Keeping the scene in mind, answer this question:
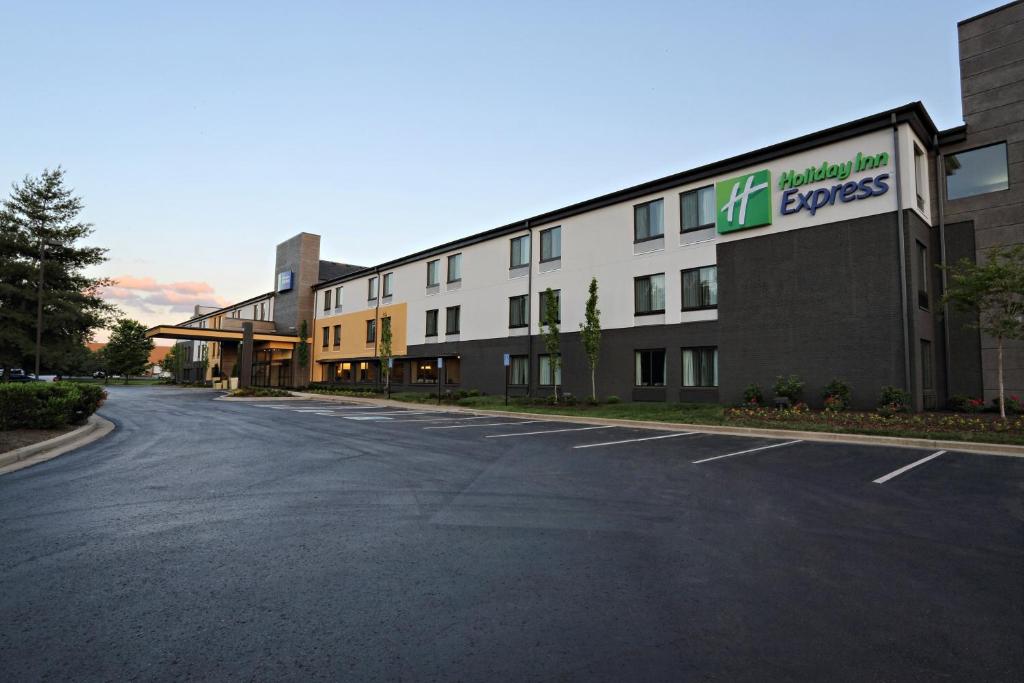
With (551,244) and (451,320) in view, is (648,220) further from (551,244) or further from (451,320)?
(451,320)

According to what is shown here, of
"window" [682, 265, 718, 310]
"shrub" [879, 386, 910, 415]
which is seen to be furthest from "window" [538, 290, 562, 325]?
"shrub" [879, 386, 910, 415]

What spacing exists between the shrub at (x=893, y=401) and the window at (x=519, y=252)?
1940 centimetres

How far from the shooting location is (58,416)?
1380 centimetres

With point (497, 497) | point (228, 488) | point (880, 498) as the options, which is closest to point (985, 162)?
point (880, 498)

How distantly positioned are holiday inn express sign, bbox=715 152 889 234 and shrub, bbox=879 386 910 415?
23.0 ft

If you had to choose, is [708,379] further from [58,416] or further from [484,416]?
[58,416]

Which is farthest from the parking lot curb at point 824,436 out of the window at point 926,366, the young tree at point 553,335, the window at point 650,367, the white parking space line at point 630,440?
the window at point 926,366

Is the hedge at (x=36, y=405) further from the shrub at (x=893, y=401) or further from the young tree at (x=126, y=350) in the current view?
the young tree at (x=126, y=350)

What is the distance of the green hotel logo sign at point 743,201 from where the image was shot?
21547 millimetres

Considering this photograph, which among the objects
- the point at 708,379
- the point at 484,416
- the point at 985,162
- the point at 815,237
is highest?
the point at 985,162

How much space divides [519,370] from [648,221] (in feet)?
37.1

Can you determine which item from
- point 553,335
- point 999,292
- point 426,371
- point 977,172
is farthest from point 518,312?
point 977,172

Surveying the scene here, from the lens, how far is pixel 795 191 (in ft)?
68.5

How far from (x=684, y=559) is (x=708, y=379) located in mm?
19271
